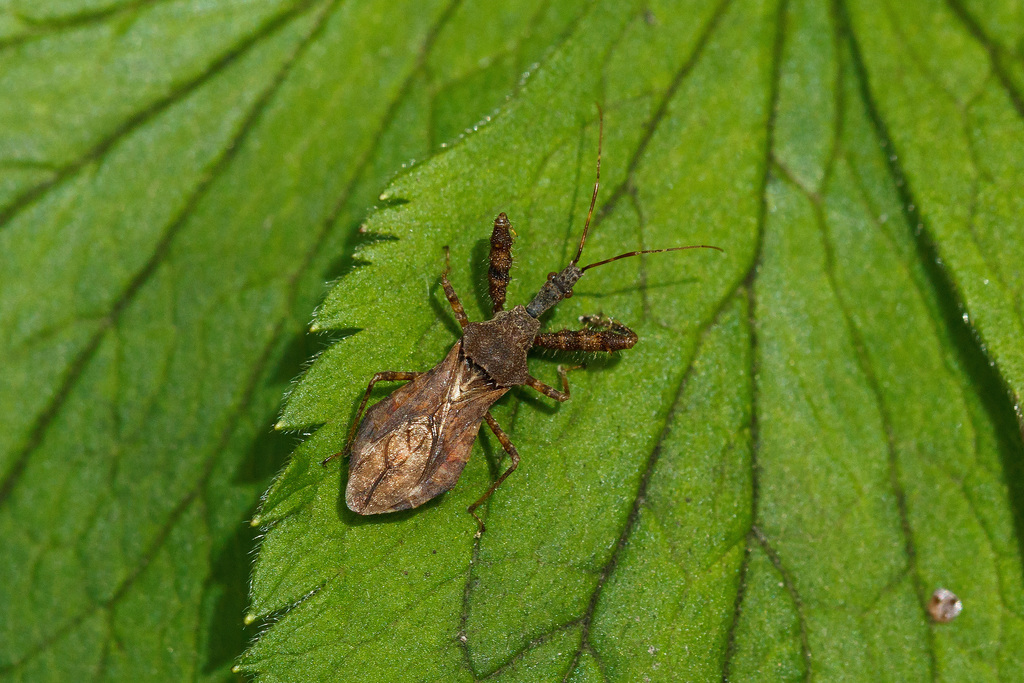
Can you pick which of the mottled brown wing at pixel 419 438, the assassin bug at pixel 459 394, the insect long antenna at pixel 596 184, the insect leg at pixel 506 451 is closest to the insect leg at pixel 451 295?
the assassin bug at pixel 459 394

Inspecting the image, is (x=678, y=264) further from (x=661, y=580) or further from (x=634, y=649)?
(x=634, y=649)

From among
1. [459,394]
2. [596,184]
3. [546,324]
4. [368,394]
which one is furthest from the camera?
[546,324]

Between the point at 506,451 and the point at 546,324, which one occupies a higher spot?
the point at 546,324

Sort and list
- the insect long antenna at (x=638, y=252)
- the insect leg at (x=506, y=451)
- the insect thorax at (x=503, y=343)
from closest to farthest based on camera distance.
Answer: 1. the insect leg at (x=506, y=451)
2. the insect thorax at (x=503, y=343)
3. the insect long antenna at (x=638, y=252)

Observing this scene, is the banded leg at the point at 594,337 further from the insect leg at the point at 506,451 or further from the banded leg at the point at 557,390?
the insect leg at the point at 506,451

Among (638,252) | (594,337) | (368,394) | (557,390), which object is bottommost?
(557,390)

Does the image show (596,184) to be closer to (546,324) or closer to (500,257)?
(500,257)

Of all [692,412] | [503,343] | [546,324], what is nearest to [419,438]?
[503,343]

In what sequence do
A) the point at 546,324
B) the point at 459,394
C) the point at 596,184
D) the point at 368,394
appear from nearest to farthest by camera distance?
the point at 368,394, the point at 459,394, the point at 596,184, the point at 546,324
